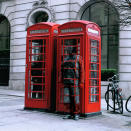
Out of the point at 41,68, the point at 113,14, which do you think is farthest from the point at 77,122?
the point at 113,14

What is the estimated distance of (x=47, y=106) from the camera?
9.23 metres

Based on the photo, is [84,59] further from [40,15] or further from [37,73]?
[40,15]

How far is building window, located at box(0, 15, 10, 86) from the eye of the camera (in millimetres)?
22125

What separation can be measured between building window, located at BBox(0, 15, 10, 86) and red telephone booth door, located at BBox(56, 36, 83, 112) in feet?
44.9

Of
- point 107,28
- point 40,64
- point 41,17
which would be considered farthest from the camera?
point 41,17

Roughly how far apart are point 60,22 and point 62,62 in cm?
1026

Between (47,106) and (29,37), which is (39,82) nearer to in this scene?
(47,106)

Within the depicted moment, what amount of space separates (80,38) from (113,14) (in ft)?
31.5

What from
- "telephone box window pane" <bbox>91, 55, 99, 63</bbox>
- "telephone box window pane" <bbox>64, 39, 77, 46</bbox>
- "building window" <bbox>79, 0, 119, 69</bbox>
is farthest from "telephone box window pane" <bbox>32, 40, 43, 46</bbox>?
"building window" <bbox>79, 0, 119, 69</bbox>

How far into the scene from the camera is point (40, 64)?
30.8ft

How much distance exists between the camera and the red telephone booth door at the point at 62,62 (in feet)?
27.7

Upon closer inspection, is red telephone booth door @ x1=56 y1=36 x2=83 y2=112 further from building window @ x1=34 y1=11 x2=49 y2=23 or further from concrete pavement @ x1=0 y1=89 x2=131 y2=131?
building window @ x1=34 y1=11 x2=49 y2=23

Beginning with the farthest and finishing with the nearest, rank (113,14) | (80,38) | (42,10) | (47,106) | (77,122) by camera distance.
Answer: (42,10) → (113,14) → (47,106) → (80,38) → (77,122)

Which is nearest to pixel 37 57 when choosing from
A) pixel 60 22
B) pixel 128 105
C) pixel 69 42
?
pixel 69 42
